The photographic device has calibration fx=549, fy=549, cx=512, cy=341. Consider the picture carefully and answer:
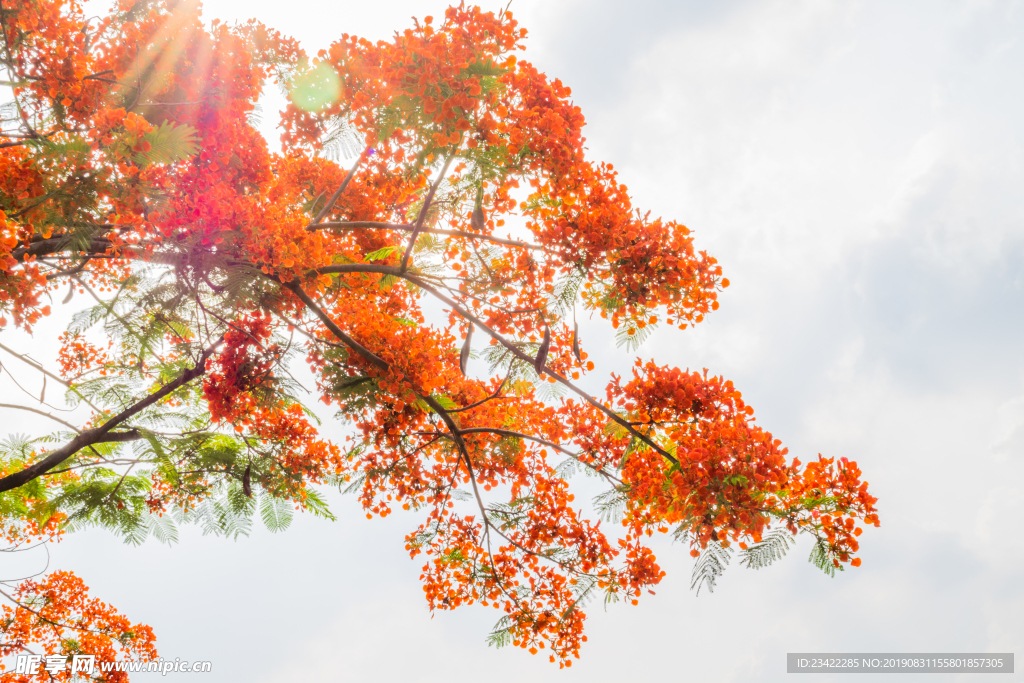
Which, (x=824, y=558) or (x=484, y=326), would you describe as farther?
(x=484, y=326)

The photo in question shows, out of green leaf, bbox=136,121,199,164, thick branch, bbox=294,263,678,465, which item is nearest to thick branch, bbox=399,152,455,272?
thick branch, bbox=294,263,678,465

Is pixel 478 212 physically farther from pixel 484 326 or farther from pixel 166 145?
pixel 166 145

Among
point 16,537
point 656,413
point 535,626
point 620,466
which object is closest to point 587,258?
point 656,413

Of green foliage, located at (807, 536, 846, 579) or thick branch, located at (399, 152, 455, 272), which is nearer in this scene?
green foliage, located at (807, 536, 846, 579)

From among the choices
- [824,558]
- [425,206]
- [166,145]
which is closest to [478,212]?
[425,206]

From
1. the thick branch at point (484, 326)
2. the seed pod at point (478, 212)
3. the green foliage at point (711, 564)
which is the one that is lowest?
the green foliage at point (711, 564)

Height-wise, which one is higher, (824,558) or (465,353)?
(465,353)

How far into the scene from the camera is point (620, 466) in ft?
14.7

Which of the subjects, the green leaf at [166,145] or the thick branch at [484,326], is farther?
the thick branch at [484,326]

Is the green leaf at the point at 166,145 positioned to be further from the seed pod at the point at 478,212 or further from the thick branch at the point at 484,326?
the seed pod at the point at 478,212

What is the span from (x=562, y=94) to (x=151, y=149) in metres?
2.70

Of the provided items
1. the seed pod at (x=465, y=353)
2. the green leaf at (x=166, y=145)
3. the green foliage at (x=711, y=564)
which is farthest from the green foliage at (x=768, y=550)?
the green leaf at (x=166, y=145)

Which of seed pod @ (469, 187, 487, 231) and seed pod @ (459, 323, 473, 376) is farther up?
seed pod @ (469, 187, 487, 231)

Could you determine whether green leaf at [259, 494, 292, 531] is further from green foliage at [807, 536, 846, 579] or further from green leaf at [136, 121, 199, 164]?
green foliage at [807, 536, 846, 579]
